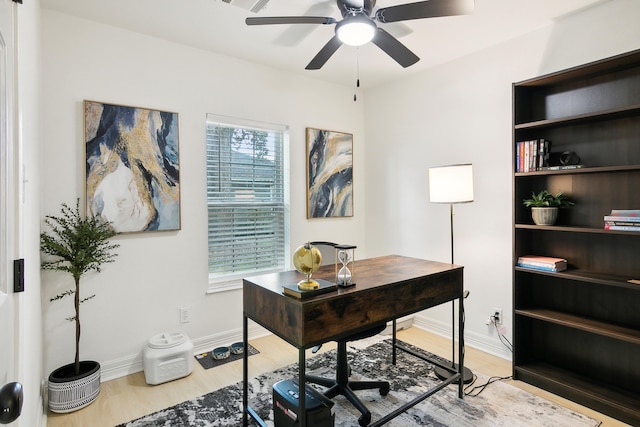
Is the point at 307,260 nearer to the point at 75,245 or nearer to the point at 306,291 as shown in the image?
the point at 306,291

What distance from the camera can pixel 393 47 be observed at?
2297 millimetres

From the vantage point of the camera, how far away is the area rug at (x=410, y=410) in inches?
82.4

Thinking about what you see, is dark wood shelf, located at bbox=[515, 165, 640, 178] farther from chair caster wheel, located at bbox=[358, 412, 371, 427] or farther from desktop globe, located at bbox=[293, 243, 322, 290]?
chair caster wheel, located at bbox=[358, 412, 371, 427]

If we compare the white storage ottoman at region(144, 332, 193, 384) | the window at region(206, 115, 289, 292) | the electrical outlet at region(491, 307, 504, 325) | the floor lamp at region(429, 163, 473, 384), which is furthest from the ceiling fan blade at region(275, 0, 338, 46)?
A: the electrical outlet at region(491, 307, 504, 325)

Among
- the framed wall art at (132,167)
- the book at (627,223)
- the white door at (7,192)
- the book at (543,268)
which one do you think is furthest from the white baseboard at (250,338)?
the white door at (7,192)

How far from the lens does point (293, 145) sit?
3646mm

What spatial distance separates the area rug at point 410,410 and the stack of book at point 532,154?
1.62 metres

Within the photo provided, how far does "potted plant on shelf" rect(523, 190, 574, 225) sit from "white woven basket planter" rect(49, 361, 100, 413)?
330cm

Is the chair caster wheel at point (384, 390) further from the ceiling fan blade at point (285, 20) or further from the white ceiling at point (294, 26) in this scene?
the white ceiling at point (294, 26)

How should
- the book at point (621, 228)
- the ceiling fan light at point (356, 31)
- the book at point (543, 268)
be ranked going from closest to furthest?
1. the ceiling fan light at point (356, 31)
2. the book at point (621, 228)
3. the book at point (543, 268)

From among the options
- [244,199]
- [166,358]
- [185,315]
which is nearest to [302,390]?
[166,358]

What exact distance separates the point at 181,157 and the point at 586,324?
3.28 metres

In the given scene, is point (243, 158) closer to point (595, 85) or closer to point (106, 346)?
point (106, 346)

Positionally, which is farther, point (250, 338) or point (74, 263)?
point (250, 338)
